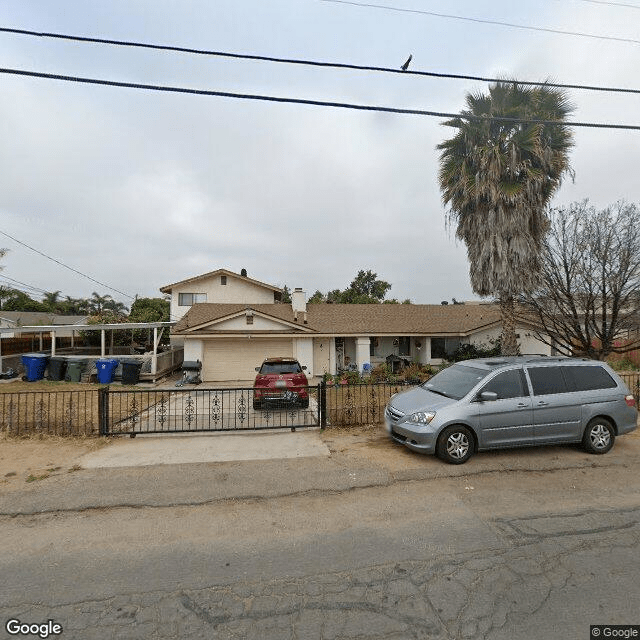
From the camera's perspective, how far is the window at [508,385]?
19.2 ft

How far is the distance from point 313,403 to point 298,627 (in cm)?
851

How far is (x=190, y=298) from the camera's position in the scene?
76.6 feet

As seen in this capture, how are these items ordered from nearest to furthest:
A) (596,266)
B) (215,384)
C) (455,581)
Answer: (455,581)
(596,266)
(215,384)

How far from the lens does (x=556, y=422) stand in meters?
5.90

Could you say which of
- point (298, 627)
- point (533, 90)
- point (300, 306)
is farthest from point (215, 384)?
point (533, 90)

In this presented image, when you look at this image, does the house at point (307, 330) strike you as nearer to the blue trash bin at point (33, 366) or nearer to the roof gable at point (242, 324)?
the roof gable at point (242, 324)

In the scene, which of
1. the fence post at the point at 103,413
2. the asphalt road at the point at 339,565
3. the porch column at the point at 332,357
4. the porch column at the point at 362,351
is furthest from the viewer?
the porch column at the point at 332,357

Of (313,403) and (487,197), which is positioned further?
(487,197)

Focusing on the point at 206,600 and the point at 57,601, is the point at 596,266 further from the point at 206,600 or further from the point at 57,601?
the point at 57,601

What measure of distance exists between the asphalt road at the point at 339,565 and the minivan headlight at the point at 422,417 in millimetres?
1109

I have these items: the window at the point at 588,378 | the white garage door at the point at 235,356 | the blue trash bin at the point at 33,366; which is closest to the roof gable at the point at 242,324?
the white garage door at the point at 235,356

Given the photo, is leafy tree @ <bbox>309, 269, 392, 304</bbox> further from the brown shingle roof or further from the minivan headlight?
the minivan headlight

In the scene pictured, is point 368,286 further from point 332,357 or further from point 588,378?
point 588,378

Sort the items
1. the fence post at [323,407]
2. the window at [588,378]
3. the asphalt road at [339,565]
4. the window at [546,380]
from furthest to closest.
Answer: the fence post at [323,407] < the window at [588,378] < the window at [546,380] < the asphalt road at [339,565]
